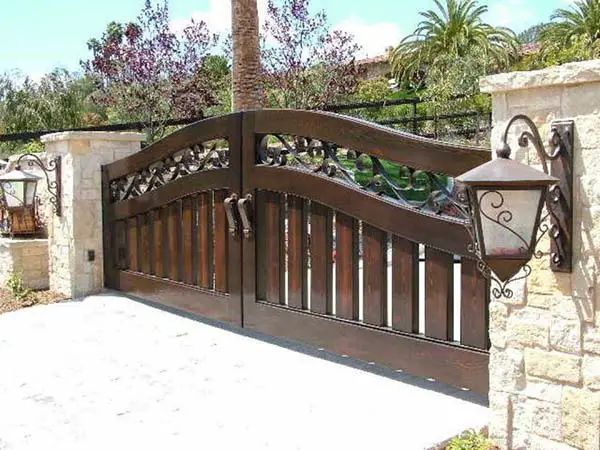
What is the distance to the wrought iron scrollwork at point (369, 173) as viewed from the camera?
383cm

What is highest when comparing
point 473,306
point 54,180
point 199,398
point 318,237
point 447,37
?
point 447,37

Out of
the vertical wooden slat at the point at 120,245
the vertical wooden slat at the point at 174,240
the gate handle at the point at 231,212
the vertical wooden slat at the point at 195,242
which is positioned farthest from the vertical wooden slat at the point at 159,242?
the gate handle at the point at 231,212

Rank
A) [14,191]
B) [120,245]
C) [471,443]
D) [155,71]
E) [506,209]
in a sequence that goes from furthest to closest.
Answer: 1. [155,71]
2. [14,191]
3. [120,245]
4. [471,443]
5. [506,209]

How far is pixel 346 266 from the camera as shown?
174 inches

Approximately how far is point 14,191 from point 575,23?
23075 mm

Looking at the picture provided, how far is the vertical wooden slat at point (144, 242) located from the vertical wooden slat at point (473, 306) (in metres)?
3.53

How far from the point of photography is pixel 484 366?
141 inches

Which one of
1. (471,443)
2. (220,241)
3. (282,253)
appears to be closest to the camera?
(471,443)

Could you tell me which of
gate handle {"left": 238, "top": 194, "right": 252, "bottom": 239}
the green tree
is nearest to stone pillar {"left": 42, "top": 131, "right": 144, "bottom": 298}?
gate handle {"left": 238, "top": 194, "right": 252, "bottom": 239}

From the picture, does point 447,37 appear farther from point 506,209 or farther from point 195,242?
point 506,209

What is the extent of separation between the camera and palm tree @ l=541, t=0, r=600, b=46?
24641 millimetres

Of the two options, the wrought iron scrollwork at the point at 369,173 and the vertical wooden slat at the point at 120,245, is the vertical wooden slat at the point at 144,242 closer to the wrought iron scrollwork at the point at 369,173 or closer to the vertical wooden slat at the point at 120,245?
the vertical wooden slat at the point at 120,245

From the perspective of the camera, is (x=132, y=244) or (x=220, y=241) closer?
(x=220, y=241)

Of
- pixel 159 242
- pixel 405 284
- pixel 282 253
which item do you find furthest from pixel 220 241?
pixel 405 284
